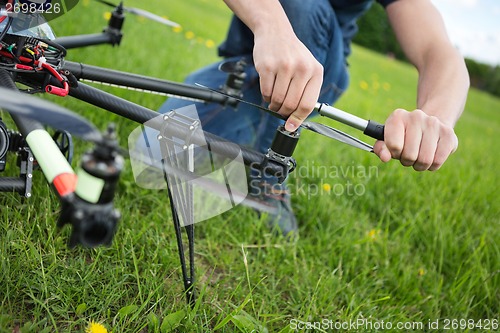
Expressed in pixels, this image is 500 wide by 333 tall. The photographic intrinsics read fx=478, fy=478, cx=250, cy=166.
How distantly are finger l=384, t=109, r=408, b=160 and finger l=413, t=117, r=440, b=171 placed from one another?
49mm

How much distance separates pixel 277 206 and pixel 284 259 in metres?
0.30

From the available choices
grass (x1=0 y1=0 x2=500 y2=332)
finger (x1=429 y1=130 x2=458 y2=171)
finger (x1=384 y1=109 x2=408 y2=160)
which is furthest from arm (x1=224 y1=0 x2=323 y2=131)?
grass (x1=0 y1=0 x2=500 y2=332)

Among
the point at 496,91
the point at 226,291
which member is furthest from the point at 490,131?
the point at 496,91

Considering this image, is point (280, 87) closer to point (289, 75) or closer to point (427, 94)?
point (289, 75)

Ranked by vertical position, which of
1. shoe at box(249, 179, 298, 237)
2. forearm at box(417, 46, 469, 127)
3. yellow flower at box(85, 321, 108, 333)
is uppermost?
forearm at box(417, 46, 469, 127)

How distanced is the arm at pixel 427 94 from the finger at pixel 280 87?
26cm

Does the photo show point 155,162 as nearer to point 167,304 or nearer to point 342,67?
point 167,304

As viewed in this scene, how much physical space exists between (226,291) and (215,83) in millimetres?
1073

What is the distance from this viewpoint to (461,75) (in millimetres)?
1488

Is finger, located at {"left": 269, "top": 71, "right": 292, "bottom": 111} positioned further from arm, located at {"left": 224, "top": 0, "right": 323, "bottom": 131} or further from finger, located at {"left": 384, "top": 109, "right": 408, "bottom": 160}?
finger, located at {"left": 384, "top": 109, "right": 408, "bottom": 160}

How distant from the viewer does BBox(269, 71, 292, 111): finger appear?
3.35 ft

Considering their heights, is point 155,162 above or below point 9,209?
above

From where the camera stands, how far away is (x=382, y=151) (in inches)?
44.5

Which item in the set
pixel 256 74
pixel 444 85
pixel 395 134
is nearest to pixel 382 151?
pixel 395 134
